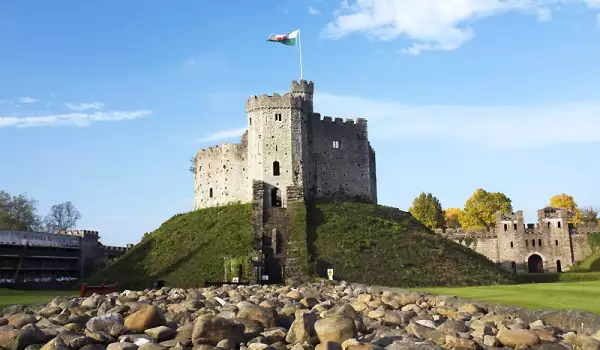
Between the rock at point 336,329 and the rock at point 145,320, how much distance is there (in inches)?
167

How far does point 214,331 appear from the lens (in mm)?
13695

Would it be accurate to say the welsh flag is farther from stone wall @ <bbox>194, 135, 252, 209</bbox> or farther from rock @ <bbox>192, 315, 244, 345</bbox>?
rock @ <bbox>192, 315, 244, 345</bbox>

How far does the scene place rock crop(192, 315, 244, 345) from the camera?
13485mm

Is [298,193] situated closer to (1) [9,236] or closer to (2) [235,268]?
(2) [235,268]

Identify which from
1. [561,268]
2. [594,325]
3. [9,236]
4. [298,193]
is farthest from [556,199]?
[594,325]

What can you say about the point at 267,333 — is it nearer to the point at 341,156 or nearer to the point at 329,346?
the point at 329,346

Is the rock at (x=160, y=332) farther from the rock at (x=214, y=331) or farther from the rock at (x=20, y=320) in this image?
the rock at (x=20, y=320)

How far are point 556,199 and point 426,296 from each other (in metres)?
110

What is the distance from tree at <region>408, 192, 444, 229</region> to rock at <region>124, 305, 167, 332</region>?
100822 mm

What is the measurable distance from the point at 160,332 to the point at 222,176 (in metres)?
54.7

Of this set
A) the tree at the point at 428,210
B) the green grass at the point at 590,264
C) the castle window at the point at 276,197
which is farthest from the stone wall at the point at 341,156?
the tree at the point at 428,210

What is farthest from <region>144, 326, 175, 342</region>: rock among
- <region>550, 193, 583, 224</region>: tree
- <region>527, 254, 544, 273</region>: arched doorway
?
<region>550, 193, 583, 224</region>: tree

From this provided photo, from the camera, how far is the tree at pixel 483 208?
4525 inches

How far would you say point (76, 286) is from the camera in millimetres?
59844
